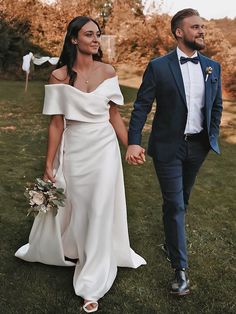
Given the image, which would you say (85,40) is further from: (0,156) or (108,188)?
(0,156)

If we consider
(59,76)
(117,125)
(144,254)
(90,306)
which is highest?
(59,76)

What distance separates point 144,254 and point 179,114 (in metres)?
1.47

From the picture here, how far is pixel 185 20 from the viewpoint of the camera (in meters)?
3.37

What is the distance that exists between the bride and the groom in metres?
0.24

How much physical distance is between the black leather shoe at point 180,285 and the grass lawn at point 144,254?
57 millimetres

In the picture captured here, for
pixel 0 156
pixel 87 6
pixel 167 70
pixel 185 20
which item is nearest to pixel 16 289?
pixel 167 70

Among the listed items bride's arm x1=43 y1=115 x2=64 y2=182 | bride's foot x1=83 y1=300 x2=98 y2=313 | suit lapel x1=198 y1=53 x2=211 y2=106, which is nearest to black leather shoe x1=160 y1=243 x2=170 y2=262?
bride's foot x1=83 y1=300 x2=98 y2=313

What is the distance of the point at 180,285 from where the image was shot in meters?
3.57

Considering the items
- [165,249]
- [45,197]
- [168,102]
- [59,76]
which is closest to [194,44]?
[168,102]

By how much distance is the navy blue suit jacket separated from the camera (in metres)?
3.41

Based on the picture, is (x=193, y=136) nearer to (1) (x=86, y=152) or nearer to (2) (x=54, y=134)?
(1) (x=86, y=152)

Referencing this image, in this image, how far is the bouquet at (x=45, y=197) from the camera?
353 cm

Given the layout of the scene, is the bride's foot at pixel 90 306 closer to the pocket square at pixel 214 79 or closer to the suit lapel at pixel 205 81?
the suit lapel at pixel 205 81

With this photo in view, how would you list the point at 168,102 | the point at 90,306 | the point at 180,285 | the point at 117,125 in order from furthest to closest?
1. the point at 117,125
2. the point at 180,285
3. the point at 168,102
4. the point at 90,306
